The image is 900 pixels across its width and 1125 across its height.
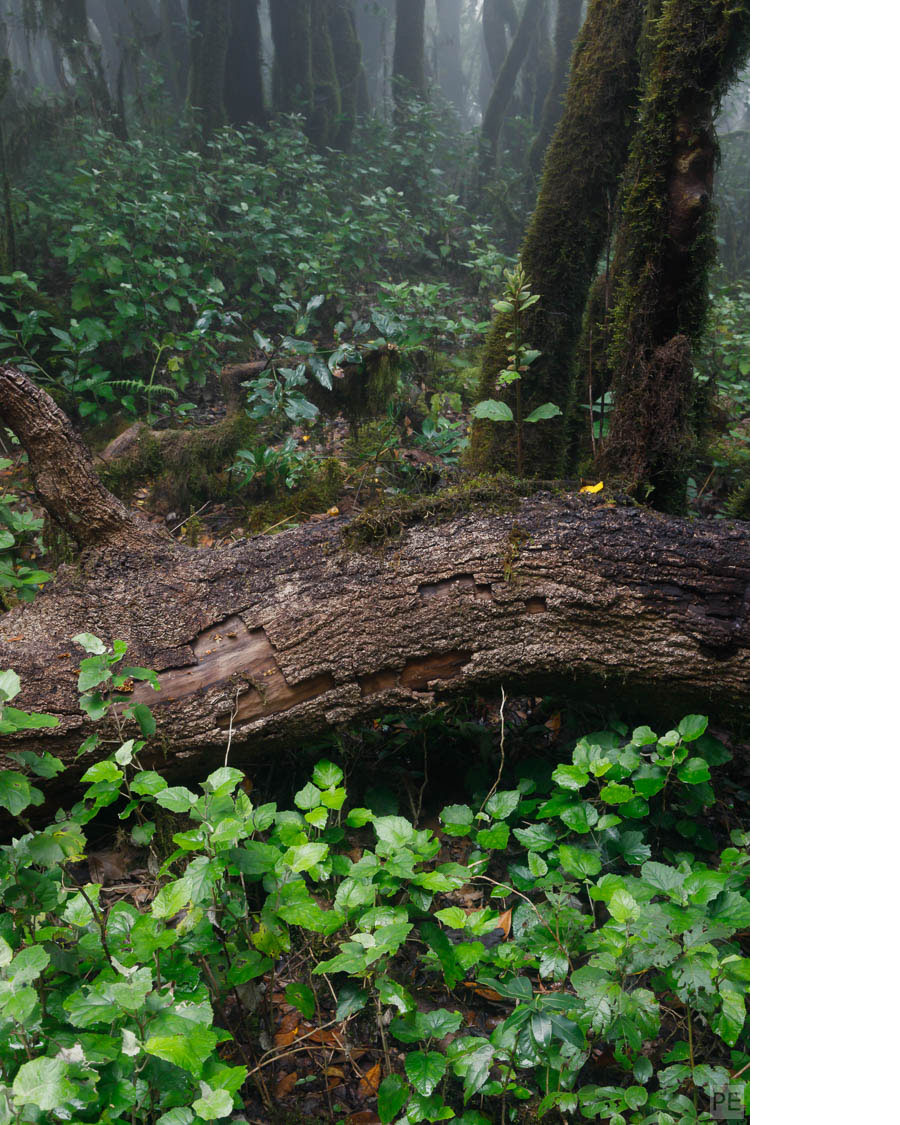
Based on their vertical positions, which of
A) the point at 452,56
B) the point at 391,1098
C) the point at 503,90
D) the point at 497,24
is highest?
the point at 452,56

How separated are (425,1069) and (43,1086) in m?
0.69

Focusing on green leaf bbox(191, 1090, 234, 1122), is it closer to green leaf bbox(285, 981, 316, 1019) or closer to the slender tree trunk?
green leaf bbox(285, 981, 316, 1019)

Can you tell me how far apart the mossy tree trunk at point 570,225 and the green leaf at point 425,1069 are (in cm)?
283

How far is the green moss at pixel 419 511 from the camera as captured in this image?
2605 mm

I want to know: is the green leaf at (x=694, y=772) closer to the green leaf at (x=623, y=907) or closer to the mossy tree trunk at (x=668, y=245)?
the green leaf at (x=623, y=907)

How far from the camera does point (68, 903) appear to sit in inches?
62.4

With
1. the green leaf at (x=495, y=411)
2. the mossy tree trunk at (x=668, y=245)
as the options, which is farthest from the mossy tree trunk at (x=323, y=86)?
the green leaf at (x=495, y=411)

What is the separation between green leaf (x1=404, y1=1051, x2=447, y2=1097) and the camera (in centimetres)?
140

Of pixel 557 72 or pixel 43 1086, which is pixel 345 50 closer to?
pixel 557 72

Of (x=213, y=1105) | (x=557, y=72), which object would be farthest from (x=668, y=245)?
(x=557, y=72)

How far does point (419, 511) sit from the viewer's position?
2.69m

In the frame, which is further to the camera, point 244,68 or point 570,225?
point 244,68
